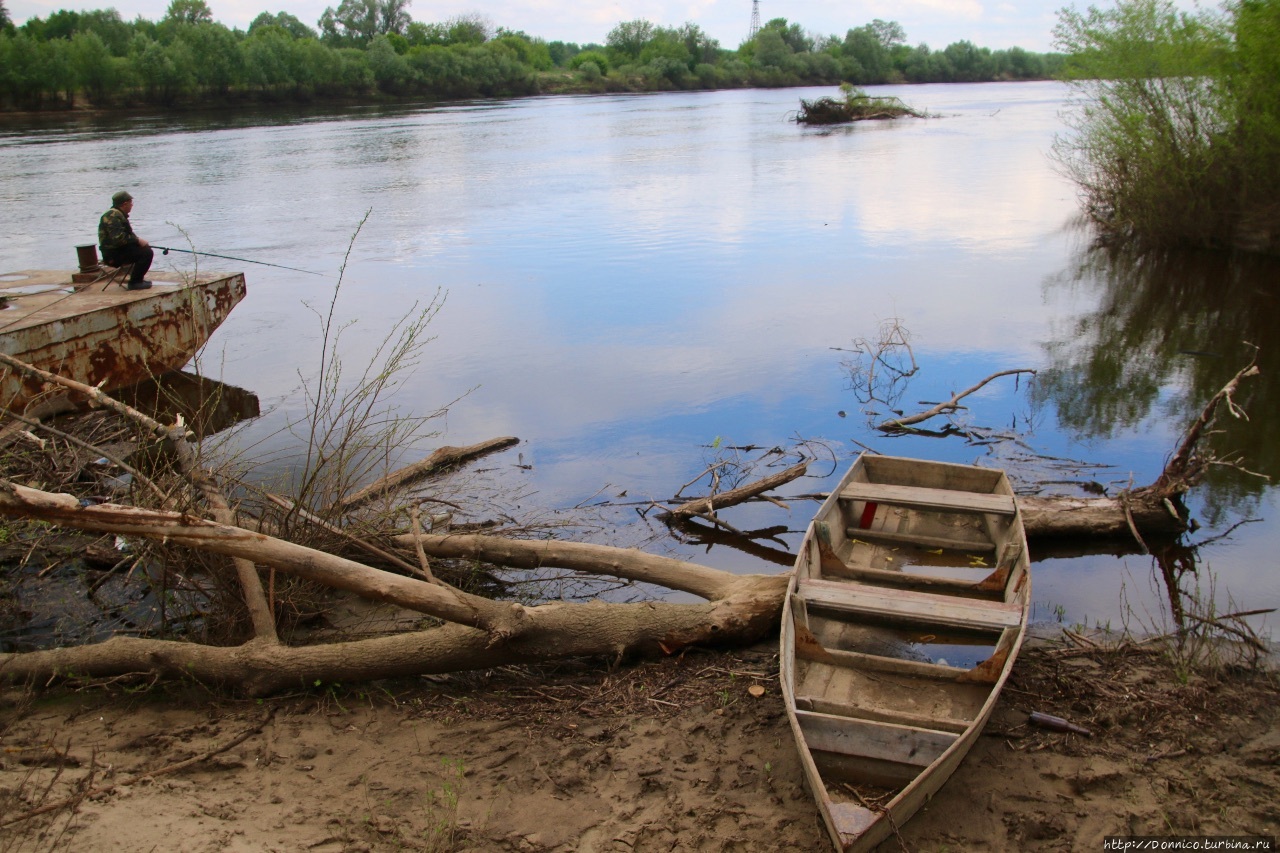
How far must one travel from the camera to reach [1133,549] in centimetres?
779

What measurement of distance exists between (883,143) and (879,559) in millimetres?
38235

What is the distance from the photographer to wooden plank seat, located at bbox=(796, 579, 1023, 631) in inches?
213

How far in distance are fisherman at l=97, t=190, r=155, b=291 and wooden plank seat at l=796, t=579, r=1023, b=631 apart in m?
10.2

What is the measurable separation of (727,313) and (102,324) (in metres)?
8.71

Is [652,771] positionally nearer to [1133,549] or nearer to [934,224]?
[1133,549]

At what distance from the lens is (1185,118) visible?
715 inches

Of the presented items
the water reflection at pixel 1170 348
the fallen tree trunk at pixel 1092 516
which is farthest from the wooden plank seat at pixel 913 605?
the water reflection at pixel 1170 348

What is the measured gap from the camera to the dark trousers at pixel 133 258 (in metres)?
12.3

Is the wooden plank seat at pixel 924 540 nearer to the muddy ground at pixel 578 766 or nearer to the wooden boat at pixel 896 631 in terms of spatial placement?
the wooden boat at pixel 896 631

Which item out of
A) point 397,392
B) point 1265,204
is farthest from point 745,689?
point 1265,204

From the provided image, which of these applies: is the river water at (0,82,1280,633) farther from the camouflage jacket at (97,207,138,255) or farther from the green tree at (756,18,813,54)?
the green tree at (756,18,813,54)

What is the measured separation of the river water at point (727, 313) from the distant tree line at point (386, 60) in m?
22.5

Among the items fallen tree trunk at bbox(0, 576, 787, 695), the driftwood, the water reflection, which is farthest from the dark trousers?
the water reflection

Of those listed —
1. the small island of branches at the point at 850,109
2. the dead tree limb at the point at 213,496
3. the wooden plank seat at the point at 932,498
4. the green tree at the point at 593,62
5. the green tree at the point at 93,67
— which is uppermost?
the green tree at the point at 593,62
